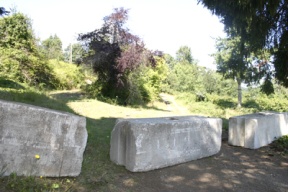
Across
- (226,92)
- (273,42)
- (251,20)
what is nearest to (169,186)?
(251,20)

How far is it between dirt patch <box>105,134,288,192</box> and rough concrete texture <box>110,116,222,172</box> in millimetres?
156

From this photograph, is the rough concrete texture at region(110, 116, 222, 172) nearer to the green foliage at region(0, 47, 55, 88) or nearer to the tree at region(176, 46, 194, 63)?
the green foliage at region(0, 47, 55, 88)

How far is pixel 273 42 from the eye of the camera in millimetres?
7559

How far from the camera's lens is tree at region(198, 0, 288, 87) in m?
6.35

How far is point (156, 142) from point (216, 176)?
4.11ft

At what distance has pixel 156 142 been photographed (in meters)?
4.02

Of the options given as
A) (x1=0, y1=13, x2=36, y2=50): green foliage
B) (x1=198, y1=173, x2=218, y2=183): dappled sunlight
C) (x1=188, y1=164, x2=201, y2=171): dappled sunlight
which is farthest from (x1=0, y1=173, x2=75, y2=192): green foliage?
(x1=0, y1=13, x2=36, y2=50): green foliage

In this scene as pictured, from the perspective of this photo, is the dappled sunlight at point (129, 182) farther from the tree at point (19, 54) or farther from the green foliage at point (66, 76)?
the green foliage at point (66, 76)

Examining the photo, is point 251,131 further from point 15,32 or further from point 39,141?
point 15,32

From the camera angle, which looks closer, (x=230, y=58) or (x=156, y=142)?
(x=156, y=142)

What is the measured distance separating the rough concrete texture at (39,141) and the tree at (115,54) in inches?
365

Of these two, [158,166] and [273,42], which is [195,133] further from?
[273,42]

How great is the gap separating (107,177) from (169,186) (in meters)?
0.97

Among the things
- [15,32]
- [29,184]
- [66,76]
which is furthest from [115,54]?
[29,184]
